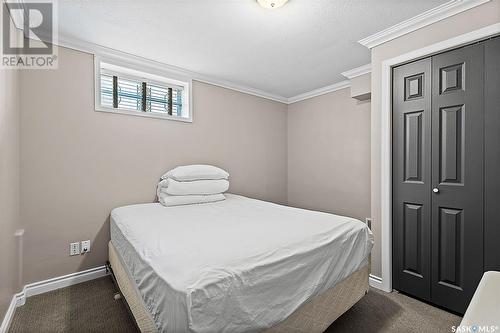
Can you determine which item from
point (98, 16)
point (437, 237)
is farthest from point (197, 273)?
point (98, 16)

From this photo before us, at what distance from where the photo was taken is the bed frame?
1269 mm

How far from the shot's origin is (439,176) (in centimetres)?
200

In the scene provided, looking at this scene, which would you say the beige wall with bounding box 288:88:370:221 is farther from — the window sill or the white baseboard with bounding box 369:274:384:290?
the window sill

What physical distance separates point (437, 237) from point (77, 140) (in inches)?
136

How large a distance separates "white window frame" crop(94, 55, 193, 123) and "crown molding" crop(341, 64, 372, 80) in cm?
209

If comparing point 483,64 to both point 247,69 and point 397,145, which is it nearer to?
point 397,145

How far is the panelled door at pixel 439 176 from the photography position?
72.4 inches

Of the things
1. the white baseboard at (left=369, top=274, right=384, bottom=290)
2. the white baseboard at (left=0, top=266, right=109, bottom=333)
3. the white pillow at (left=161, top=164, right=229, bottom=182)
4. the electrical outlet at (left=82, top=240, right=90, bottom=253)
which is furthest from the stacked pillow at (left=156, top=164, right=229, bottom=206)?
the white baseboard at (left=369, top=274, right=384, bottom=290)

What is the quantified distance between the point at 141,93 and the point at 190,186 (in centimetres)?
135

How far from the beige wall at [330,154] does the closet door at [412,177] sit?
Result: 1013 millimetres

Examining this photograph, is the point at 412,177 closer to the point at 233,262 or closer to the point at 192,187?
the point at 233,262

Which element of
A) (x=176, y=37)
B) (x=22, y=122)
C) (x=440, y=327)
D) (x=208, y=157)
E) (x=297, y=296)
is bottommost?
(x=440, y=327)

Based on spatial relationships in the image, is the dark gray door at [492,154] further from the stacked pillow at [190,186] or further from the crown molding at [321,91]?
the stacked pillow at [190,186]

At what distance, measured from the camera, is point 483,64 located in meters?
1.79
